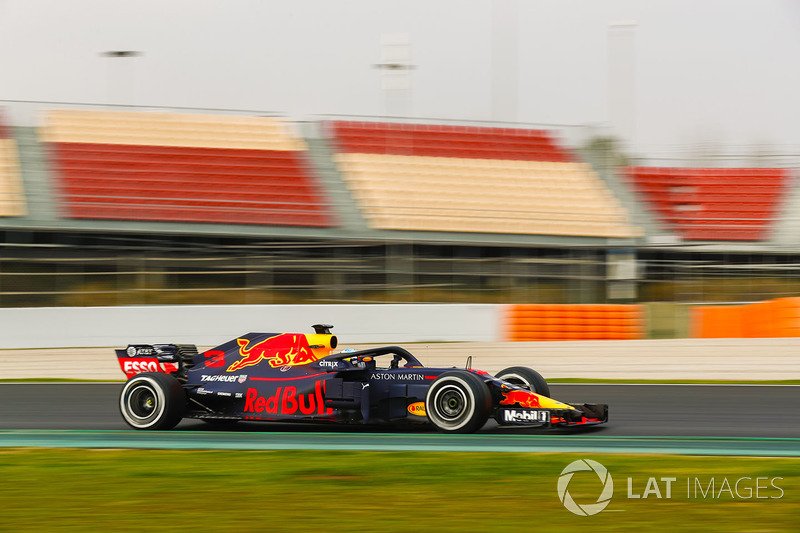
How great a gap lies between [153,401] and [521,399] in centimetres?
343

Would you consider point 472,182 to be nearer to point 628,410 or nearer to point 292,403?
point 628,410

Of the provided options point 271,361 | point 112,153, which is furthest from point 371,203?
point 271,361

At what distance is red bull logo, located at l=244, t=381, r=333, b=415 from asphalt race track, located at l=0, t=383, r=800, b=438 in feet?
1.71

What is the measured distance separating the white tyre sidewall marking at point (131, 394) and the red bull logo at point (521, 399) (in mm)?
3151

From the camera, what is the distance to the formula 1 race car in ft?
26.1

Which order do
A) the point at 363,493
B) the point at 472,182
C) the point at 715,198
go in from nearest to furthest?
the point at 363,493 < the point at 472,182 < the point at 715,198

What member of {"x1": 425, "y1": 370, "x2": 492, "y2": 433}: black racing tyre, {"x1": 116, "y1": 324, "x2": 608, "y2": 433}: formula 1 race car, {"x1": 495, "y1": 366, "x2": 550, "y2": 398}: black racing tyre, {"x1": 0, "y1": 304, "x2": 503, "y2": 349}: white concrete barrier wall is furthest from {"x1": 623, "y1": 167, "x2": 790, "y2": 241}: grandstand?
{"x1": 425, "y1": 370, "x2": 492, "y2": 433}: black racing tyre

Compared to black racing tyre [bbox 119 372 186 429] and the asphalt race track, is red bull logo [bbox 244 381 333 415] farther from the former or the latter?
black racing tyre [bbox 119 372 186 429]

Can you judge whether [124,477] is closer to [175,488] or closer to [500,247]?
[175,488]

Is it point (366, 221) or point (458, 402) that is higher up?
point (366, 221)

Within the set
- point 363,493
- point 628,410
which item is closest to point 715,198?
point 628,410

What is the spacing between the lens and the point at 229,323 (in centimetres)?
1766

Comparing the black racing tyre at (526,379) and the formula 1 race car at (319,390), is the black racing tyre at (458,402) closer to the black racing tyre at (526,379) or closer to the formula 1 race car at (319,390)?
the formula 1 race car at (319,390)

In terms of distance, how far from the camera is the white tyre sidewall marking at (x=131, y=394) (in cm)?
859
